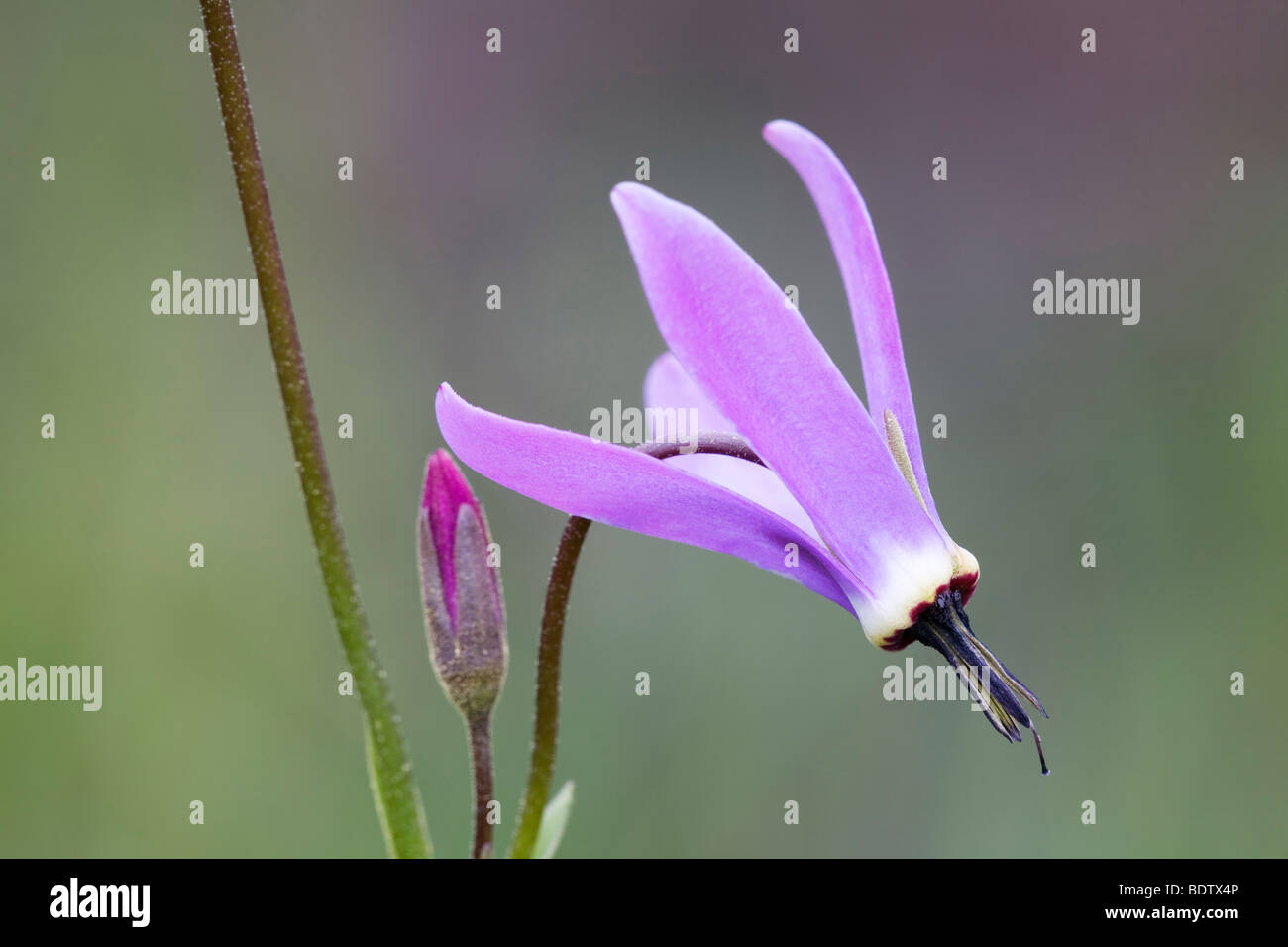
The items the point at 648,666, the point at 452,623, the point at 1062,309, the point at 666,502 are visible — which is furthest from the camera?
the point at 1062,309

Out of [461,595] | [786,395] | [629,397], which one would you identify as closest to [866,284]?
[786,395]

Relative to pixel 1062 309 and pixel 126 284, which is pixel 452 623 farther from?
pixel 1062 309

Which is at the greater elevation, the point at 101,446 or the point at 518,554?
the point at 101,446

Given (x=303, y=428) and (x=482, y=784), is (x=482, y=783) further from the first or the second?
(x=303, y=428)

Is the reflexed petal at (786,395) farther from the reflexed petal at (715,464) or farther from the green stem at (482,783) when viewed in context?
the green stem at (482,783)

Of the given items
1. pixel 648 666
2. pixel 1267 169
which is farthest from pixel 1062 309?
pixel 648 666

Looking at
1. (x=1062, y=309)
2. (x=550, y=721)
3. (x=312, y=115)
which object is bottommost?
(x=550, y=721)

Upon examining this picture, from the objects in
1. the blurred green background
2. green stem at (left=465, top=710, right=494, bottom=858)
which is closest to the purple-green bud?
green stem at (left=465, top=710, right=494, bottom=858)
